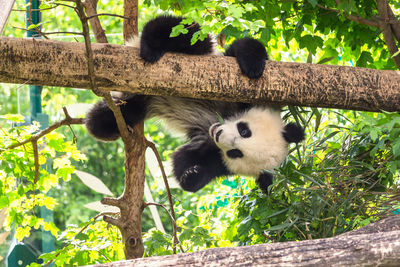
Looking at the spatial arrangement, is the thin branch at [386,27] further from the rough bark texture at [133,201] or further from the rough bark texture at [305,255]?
the rough bark texture at [305,255]

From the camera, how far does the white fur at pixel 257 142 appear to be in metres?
2.42

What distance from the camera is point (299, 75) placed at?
7.00 ft

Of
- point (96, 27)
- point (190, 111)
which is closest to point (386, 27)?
point (190, 111)

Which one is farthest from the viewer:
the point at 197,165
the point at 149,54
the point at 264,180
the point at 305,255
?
the point at 197,165

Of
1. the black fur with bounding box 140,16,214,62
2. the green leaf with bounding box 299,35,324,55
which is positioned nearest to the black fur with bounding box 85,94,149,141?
the black fur with bounding box 140,16,214,62

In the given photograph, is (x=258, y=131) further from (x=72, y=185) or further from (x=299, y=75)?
(x=72, y=185)

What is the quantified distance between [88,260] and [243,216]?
761 millimetres

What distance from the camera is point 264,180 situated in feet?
8.07

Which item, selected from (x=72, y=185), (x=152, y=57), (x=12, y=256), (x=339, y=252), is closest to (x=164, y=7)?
(x=152, y=57)

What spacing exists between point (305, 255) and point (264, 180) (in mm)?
1236

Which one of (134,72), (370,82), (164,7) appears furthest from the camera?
(164,7)

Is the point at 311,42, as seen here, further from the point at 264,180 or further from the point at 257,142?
the point at 264,180

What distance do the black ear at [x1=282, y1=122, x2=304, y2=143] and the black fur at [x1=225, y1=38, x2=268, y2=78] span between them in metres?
0.44

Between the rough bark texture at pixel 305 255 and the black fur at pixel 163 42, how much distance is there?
992 millimetres
